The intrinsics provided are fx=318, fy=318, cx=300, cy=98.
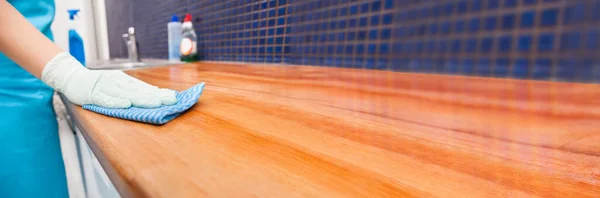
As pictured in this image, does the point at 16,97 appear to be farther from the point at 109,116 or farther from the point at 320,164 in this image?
the point at 320,164

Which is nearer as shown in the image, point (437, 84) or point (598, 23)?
point (598, 23)

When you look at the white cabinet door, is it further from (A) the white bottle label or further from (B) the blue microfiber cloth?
(A) the white bottle label

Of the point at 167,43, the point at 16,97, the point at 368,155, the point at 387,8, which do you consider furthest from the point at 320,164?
the point at 167,43

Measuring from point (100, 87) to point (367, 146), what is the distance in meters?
0.50

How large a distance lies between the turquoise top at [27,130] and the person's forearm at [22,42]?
27 cm

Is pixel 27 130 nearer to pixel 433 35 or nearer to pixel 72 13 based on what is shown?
pixel 433 35

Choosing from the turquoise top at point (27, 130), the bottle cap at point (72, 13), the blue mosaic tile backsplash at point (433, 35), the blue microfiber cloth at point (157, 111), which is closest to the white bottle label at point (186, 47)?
the blue mosaic tile backsplash at point (433, 35)

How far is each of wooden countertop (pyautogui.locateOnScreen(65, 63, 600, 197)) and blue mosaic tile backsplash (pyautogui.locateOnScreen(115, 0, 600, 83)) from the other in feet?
0.29

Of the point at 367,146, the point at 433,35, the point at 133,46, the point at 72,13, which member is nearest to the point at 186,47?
the point at 133,46

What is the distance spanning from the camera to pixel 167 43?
7.31 ft

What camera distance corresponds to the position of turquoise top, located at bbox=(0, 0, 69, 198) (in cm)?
82

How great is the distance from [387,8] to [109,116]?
729 mm

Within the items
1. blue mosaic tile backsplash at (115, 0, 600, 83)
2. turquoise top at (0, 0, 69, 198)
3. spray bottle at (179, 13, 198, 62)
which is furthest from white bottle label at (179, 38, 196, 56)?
turquoise top at (0, 0, 69, 198)

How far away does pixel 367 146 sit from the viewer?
1.05ft
